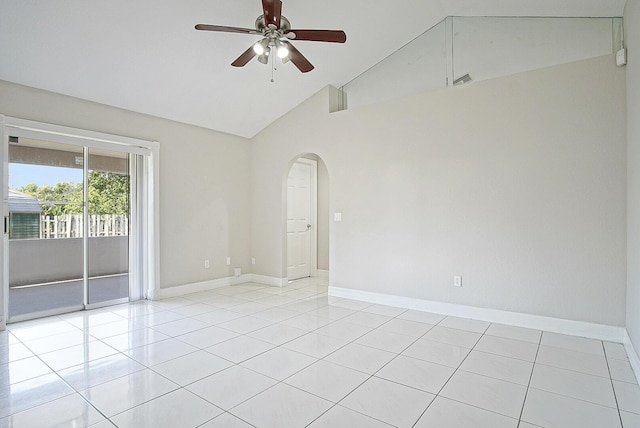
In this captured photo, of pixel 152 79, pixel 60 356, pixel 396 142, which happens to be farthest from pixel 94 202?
pixel 396 142

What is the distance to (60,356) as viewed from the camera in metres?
2.88

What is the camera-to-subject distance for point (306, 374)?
8.38 ft

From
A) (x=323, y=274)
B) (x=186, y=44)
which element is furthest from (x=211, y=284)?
(x=186, y=44)

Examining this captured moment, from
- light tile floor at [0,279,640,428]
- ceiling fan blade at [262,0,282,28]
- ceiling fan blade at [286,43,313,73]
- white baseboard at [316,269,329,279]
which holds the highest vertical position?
ceiling fan blade at [262,0,282,28]

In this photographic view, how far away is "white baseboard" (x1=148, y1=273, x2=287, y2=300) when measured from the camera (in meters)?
4.88

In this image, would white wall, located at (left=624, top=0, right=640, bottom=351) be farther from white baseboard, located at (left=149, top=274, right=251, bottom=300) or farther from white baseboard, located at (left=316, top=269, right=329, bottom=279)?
white baseboard, located at (left=149, top=274, right=251, bottom=300)

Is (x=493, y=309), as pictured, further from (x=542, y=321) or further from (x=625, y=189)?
(x=625, y=189)

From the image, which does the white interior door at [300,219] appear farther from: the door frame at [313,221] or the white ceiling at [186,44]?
the white ceiling at [186,44]

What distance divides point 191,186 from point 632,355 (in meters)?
5.42

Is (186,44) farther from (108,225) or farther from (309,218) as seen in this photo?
(309,218)

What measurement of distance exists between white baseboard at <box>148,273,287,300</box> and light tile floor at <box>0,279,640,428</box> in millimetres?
862

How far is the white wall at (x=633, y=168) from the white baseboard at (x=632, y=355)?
2.5 inches

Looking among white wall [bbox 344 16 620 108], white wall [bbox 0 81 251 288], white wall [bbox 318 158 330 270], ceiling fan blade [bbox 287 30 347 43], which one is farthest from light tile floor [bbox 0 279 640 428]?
white wall [bbox 344 16 620 108]

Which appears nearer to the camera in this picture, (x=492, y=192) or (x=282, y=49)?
(x=282, y=49)
